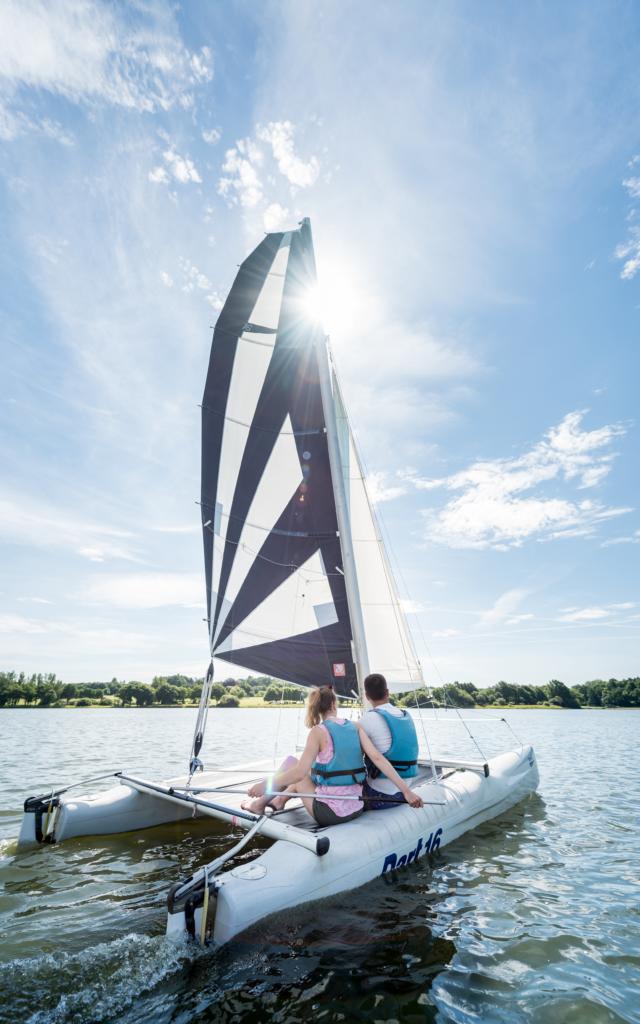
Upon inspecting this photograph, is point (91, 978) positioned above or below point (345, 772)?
below

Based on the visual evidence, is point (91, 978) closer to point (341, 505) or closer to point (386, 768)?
point (386, 768)

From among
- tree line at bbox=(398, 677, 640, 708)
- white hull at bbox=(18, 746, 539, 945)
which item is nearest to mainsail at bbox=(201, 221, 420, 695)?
white hull at bbox=(18, 746, 539, 945)

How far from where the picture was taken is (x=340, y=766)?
518cm

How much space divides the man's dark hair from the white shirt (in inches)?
5.3

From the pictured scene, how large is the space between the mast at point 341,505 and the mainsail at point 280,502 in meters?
0.10

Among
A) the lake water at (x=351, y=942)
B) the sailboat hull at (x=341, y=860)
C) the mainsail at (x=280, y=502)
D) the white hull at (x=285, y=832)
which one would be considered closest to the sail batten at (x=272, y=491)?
the mainsail at (x=280, y=502)

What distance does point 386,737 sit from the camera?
5.68m

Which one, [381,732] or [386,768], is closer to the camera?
[386,768]

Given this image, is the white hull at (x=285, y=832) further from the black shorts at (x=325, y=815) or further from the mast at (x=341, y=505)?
the mast at (x=341, y=505)

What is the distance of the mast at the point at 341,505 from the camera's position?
25.9 feet

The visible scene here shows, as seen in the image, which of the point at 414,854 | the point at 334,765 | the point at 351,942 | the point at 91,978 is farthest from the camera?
the point at 414,854

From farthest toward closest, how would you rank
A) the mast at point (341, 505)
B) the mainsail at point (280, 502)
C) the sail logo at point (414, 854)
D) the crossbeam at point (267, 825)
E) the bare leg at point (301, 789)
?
the mainsail at point (280, 502) → the mast at point (341, 505) → the bare leg at point (301, 789) → the sail logo at point (414, 854) → the crossbeam at point (267, 825)

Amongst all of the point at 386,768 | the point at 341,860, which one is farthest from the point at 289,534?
the point at 341,860

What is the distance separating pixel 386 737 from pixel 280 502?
4677 millimetres
